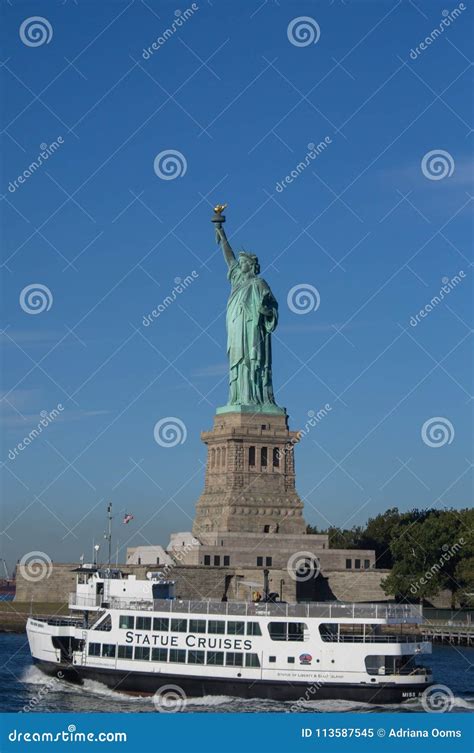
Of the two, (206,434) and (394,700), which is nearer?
(394,700)

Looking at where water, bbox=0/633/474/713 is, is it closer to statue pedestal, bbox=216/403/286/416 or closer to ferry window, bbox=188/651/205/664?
ferry window, bbox=188/651/205/664

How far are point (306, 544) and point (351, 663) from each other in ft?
169

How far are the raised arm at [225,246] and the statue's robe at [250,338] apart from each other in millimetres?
518

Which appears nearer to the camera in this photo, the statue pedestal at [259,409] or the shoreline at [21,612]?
the shoreline at [21,612]

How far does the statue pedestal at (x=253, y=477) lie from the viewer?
119m

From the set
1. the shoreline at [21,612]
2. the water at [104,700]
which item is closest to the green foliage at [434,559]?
the shoreline at [21,612]

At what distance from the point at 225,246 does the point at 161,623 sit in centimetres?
5841

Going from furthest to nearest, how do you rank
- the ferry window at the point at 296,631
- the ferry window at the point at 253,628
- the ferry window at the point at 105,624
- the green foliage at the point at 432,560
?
1. the green foliage at the point at 432,560
2. the ferry window at the point at 105,624
3. the ferry window at the point at 253,628
4. the ferry window at the point at 296,631

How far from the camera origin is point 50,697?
6925cm

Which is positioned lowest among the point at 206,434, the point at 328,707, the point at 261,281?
the point at 328,707

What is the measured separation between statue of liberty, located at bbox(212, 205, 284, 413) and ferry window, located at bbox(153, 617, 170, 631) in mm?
52136

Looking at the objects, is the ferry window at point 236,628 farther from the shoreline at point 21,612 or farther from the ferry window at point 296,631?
the shoreline at point 21,612

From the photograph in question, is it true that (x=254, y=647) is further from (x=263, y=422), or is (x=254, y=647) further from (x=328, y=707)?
(x=263, y=422)

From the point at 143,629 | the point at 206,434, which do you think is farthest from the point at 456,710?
the point at 206,434
